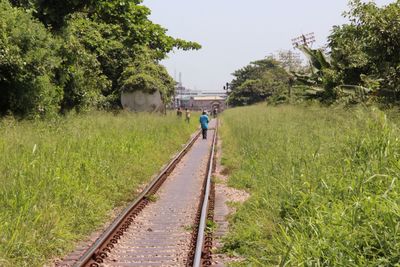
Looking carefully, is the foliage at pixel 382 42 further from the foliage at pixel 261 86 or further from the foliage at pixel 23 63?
the foliage at pixel 261 86

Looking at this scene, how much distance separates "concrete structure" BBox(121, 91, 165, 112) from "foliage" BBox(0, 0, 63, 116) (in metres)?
16.0

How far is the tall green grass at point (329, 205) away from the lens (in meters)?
4.51

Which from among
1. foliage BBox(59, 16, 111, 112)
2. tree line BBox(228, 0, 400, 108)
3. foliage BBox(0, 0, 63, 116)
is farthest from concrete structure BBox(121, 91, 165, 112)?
foliage BBox(0, 0, 63, 116)

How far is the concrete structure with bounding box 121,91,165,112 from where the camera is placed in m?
32.5

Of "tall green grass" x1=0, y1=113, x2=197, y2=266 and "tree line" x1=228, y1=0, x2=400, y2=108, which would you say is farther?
"tree line" x1=228, y1=0, x2=400, y2=108

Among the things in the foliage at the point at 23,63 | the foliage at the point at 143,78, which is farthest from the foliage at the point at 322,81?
the foliage at the point at 143,78

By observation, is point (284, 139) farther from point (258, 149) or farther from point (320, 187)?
point (320, 187)

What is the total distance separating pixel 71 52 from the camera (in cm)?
1911

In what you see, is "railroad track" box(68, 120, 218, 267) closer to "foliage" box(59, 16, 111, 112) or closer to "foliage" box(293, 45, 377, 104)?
"foliage" box(293, 45, 377, 104)

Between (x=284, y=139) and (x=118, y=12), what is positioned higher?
(x=118, y=12)

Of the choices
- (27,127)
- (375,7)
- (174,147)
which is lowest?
(174,147)

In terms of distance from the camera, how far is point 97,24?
24.9 m

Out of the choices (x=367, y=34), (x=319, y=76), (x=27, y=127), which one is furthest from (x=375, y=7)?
(x=27, y=127)

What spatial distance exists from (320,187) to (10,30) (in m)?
10.9
